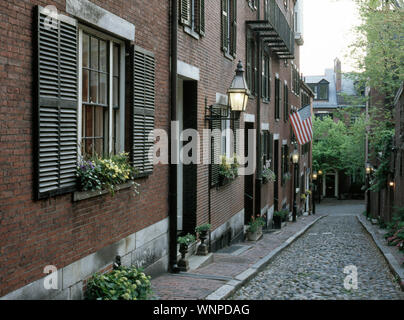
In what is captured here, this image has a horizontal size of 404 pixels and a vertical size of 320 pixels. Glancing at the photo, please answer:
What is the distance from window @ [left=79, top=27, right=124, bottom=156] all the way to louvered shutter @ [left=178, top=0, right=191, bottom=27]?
8.97 feet

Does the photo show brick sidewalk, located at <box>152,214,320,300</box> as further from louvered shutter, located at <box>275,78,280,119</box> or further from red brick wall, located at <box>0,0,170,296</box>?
louvered shutter, located at <box>275,78,280,119</box>

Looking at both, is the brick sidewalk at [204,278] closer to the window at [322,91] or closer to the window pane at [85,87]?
the window pane at [85,87]

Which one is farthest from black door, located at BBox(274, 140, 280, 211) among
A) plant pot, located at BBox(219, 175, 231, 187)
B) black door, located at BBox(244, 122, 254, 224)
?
plant pot, located at BBox(219, 175, 231, 187)

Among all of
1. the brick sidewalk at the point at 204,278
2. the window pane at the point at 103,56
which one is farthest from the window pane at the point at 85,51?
the brick sidewalk at the point at 204,278

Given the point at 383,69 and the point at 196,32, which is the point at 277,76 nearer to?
the point at 383,69

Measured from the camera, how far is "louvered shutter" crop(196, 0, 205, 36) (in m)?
10.7

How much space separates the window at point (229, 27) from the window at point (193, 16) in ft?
6.47

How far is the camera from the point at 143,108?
298 inches

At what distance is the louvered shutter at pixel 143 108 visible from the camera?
7289 millimetres

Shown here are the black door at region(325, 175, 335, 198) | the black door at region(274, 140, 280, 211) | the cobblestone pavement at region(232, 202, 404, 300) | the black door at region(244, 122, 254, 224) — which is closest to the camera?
the cobblestone pavement at region(232, 202, 404, 300)

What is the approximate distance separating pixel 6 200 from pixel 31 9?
1.82 meters

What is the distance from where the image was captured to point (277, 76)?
23.3m

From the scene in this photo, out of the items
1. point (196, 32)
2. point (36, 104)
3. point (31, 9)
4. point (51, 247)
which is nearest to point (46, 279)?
point (51, 247)

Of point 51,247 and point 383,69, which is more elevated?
point 383,69
